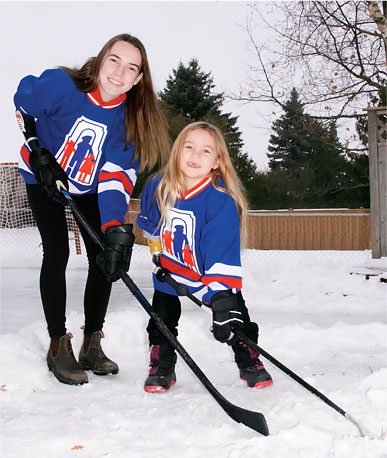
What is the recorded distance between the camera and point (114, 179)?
2.33m

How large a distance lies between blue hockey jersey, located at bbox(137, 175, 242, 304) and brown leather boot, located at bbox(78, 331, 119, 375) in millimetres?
423

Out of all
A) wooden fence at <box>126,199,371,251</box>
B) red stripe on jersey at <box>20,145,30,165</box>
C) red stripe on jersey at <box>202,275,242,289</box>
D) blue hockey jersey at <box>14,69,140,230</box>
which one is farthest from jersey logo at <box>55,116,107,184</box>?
wooden fence at <box>126,199,371,251</box>

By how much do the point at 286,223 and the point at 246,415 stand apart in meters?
10.1

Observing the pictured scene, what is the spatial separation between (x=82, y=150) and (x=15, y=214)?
909 cm

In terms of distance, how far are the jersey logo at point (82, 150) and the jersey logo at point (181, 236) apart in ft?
1.40

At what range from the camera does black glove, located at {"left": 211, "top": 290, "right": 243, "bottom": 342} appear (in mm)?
2016

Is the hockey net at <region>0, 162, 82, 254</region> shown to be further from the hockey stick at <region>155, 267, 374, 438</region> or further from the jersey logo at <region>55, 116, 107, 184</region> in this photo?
the hockey stick at <region>155, 267, 374, 438</region>

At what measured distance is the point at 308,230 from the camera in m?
11.3

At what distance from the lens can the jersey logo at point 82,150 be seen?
2.31 m

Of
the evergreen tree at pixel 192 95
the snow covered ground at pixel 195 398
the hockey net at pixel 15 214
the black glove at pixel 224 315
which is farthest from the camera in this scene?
the evergreen tree at pixel 192 95

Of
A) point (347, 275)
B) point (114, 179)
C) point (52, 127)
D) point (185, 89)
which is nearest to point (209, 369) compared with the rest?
point (114, 179)

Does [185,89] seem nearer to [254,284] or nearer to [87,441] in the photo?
[254,284]

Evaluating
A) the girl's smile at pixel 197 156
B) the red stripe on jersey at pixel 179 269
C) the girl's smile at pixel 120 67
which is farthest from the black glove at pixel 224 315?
the girl's smile at pixel 120 67

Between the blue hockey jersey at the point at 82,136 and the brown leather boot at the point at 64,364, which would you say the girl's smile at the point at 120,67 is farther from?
the brown leather boot at the point at 64,364
